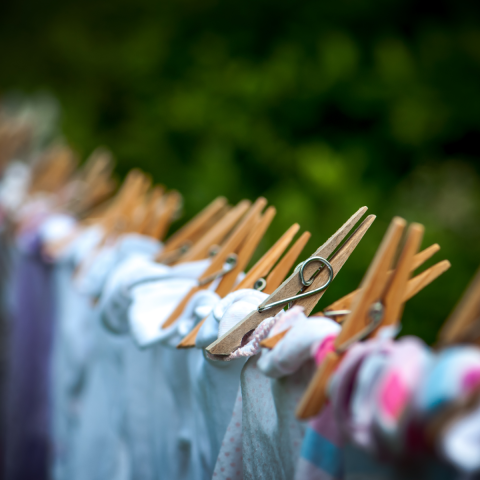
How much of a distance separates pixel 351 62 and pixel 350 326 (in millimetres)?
2241

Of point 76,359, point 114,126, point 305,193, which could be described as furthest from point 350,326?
point 114,126

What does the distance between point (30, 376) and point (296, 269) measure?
93 centimetres

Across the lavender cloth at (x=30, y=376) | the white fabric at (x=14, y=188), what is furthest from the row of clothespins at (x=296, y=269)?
the white fabric at (x=14, y=188)

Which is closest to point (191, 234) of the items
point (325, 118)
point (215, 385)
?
point (215, 385)

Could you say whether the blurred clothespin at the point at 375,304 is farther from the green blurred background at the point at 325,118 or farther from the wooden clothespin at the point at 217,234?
the green blurred background at the point at 325,118

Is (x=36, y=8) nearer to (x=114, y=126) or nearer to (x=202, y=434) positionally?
(x=114, y=126)

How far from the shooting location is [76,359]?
3.16ft

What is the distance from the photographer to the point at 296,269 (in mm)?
481

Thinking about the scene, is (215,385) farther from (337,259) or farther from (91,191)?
(91,191)

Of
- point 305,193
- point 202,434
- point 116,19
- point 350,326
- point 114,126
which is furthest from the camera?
point 116,19

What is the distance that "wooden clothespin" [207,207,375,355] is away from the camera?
1.57 ft

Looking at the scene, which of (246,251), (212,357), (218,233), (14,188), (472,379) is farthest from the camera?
(14,188)

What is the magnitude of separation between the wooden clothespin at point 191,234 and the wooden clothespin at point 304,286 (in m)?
0.33

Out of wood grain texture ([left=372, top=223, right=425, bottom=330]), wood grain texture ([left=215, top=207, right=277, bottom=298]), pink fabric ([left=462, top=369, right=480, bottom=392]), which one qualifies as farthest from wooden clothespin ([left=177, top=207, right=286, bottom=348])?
pink fabric ([left=462, top=369, right=480, bottom=392])
